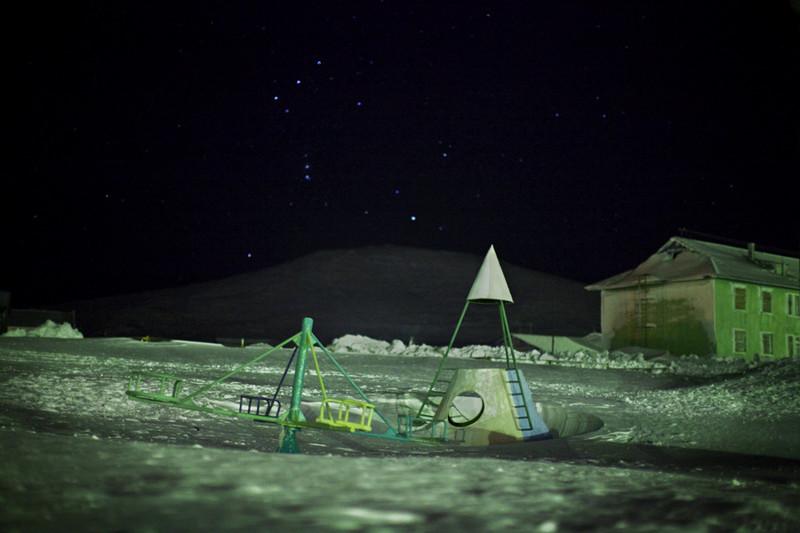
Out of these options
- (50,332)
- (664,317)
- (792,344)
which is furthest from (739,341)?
(50,332)

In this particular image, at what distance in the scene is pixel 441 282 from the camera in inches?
3698

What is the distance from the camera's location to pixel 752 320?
34.8 m

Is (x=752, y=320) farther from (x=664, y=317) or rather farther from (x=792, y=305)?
(x=664, y=317)

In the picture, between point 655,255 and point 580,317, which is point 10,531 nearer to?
point 655,255

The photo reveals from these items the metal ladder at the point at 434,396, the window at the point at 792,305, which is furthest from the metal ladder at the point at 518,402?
the window at the point at 792,305

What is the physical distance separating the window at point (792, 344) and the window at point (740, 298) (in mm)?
4470

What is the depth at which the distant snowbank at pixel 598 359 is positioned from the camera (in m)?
27.9

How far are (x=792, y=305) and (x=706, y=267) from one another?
7228 millimetres

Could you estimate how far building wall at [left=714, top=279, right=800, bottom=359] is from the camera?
3338cm

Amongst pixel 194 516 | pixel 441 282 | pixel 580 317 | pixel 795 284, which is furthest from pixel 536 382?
pixel 441 282

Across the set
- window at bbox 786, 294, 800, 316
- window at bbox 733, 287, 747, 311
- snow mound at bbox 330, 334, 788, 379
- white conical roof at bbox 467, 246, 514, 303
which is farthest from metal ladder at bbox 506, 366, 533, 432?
window at bbox 786, 294, 800, 316

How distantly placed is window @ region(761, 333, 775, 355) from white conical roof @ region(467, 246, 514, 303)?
90.5ft

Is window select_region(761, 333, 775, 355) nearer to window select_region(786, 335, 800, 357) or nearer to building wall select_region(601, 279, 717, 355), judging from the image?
window select_region(786, 335, 800, 357)

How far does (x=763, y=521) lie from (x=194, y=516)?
319 centimetres
